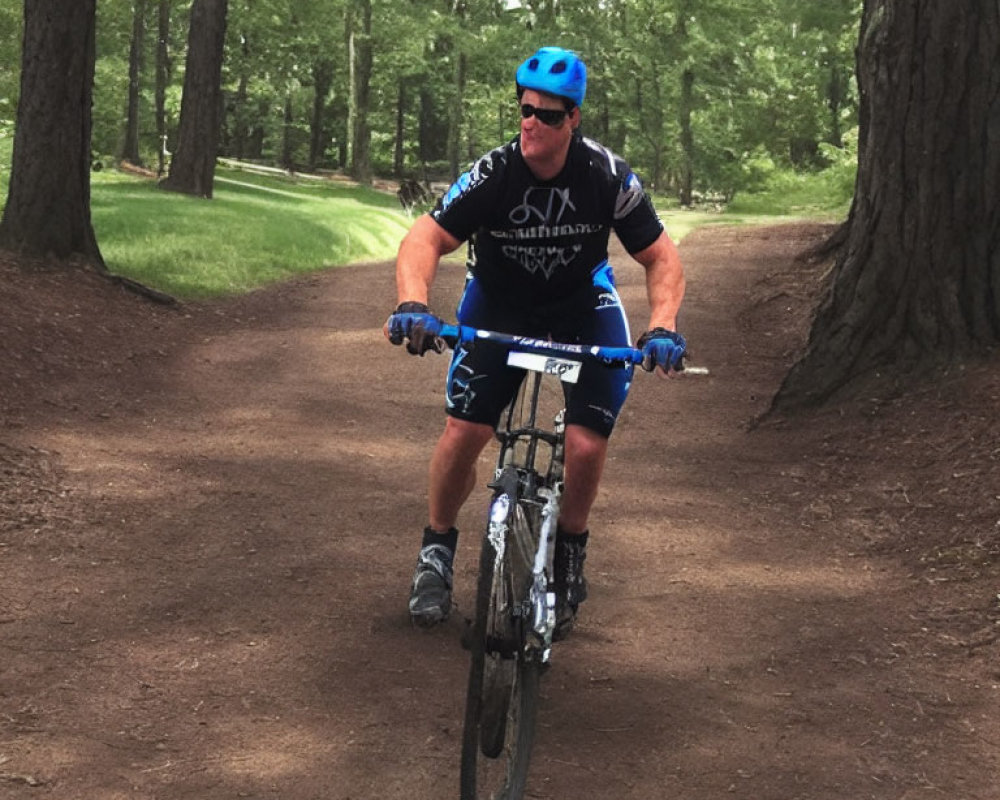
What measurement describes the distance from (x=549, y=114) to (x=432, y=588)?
79.6 inches

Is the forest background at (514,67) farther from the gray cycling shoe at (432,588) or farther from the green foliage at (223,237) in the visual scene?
the gray cycling shoe at (432,588)

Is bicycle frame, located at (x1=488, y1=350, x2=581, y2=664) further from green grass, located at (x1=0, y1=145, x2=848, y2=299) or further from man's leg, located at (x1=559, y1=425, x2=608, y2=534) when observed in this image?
green grass, located at (x1=0, y1=145, x2=848, y2=299)

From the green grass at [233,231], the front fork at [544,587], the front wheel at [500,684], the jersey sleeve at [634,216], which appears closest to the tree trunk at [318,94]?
the green grass at [233,231]

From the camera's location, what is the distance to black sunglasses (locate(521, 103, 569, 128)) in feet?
14.0

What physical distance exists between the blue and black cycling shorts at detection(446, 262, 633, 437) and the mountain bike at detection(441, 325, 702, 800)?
60 centimetres

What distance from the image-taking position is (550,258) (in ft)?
14.9

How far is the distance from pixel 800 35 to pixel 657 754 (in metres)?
50.6

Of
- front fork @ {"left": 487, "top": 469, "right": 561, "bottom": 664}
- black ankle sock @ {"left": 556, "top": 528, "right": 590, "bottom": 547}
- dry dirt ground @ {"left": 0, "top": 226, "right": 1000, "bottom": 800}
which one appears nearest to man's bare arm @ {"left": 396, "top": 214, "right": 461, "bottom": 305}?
front fork @ {"left": 487, "top": 469, "right": 561, "bottom": 664}

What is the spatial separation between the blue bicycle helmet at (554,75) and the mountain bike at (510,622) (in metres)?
0.92

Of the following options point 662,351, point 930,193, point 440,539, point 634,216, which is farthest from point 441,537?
point 930,193

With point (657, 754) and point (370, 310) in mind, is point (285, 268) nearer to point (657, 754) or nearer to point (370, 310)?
point (370, 310)

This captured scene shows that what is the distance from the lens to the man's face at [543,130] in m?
4.27

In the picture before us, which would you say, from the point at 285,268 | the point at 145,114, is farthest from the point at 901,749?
the point at 145,114

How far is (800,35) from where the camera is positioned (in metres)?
50.8
